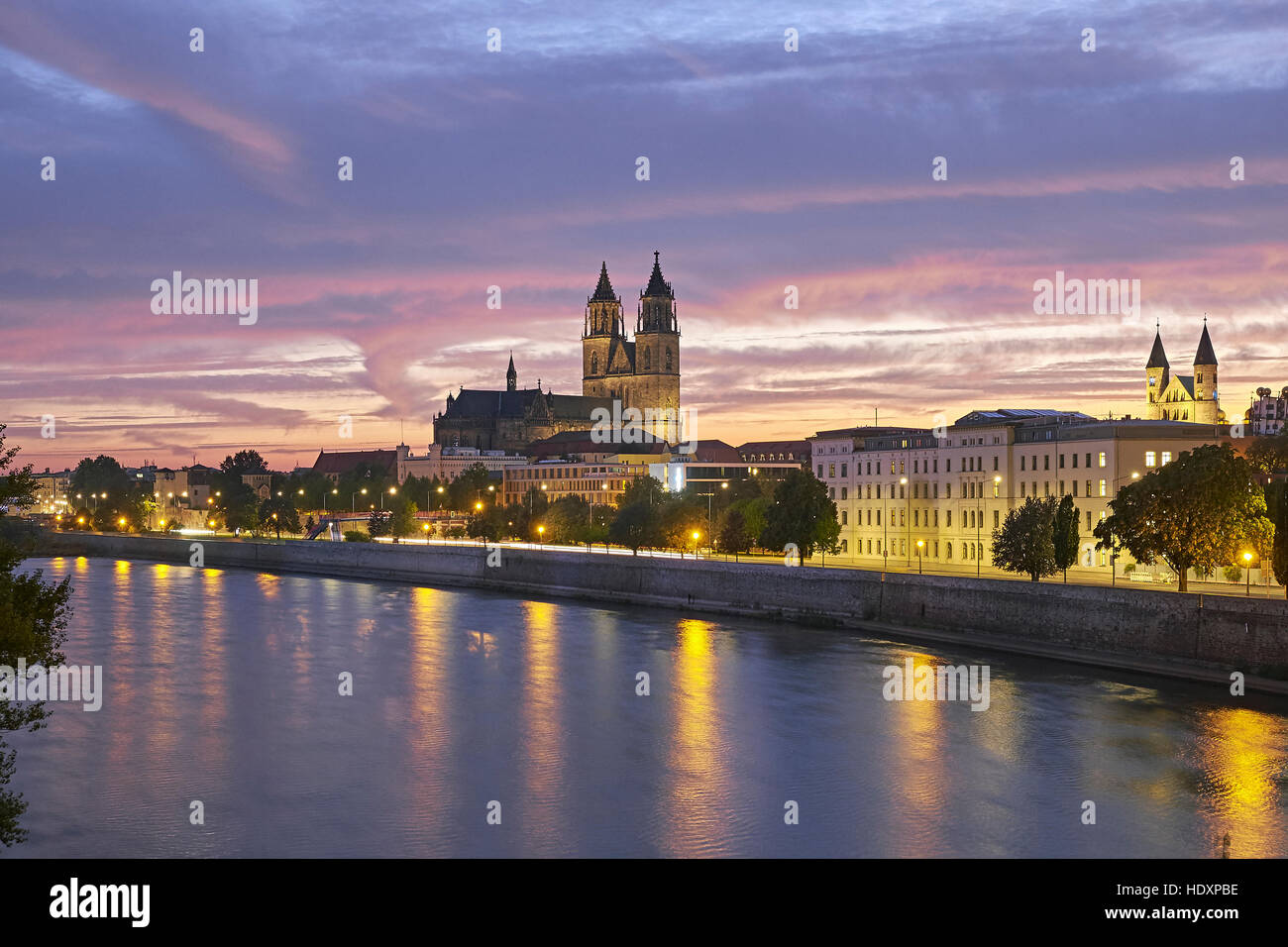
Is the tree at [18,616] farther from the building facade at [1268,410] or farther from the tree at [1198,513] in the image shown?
the building facade at [1268,410]

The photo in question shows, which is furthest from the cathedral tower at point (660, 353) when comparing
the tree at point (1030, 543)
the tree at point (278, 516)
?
the tree at point (1030, 543)

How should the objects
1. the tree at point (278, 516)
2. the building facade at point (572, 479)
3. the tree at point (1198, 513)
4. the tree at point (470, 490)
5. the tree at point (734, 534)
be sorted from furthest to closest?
the tree at point (278, 516)
the tree at point (470, 490)
the building facade at point (572, 479)
the tree at point (734, 534)
the tree at point (1198, 513)

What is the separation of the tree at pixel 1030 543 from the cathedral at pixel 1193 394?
318ft

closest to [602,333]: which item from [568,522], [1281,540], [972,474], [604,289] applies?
[604,289]

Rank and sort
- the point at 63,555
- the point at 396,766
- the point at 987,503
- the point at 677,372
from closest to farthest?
1. the point at 396,766
2. the point at 987,503
3. the point at 63,555
4. the point at 677,372

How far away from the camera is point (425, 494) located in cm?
15512

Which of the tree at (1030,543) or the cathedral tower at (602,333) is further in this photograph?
the cathedral tower at (602,333)

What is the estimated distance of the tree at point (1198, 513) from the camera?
4625 cm

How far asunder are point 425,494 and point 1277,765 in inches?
5144

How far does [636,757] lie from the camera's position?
3194 cm
